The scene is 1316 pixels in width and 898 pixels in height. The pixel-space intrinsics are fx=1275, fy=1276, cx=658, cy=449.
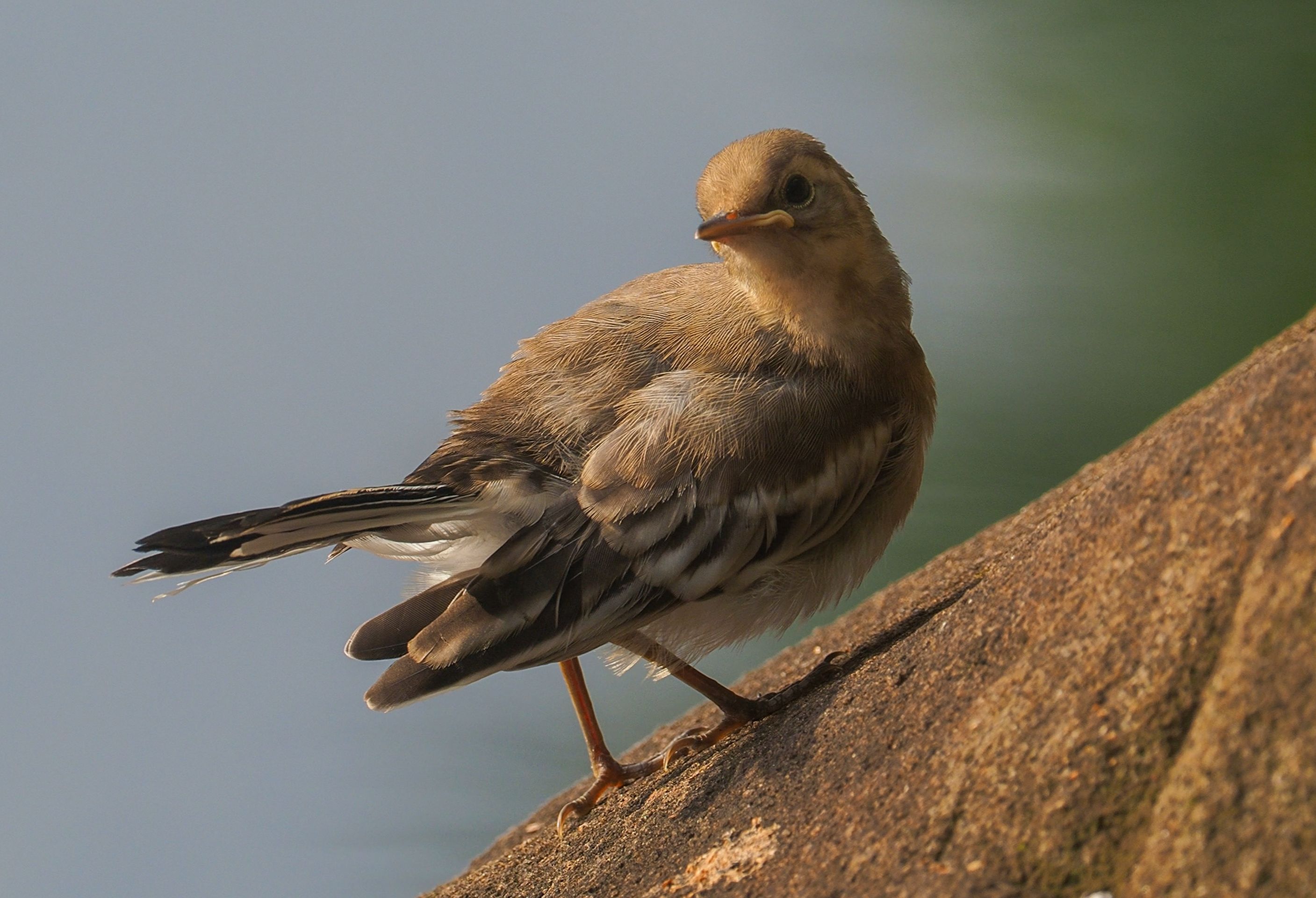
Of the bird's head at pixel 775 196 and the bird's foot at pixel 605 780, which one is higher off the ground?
the bird's head at pixel 775 196

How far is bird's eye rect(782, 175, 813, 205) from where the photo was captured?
3.61 meters

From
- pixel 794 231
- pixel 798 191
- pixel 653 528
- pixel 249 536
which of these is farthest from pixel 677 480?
pixel 249 536

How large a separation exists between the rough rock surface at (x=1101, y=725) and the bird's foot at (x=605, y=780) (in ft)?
2.66

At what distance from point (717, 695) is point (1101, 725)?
1751mm

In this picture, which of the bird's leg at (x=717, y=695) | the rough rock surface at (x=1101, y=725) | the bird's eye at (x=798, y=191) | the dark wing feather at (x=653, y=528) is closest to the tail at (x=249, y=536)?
the dark wing feather at (x=653, y=528)

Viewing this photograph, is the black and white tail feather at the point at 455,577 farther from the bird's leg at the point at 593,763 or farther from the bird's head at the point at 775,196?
the bird's head at the point at 775,196

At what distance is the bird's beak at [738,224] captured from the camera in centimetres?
345

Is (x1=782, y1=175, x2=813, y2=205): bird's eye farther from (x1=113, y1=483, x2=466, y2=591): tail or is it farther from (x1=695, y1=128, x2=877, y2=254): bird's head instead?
(x1=113, y1=483, x2=466, y2=591): tail

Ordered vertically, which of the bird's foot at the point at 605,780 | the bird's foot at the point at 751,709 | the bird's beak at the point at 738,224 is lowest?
the bird's foot at the point at 605,780

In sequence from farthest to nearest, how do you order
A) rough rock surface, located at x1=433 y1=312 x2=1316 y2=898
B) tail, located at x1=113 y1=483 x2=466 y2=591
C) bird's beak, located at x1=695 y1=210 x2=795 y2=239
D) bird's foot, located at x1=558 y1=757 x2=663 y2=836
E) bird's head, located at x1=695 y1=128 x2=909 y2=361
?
bird's foot, located at x1=558 y1=757 x2=663 y2=836 → bird's head, located at x1=695 y1=128 x2=909 y2=361 → bird's beak, located at x1=695 y1=210 x2=795 y2=239 → tail, located at x1=113 y1=483 x2=466 y2=591 → rough rock surface, located at x1=433 y1=312 x2=1316 y2=898

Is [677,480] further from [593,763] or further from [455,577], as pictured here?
[593,763]

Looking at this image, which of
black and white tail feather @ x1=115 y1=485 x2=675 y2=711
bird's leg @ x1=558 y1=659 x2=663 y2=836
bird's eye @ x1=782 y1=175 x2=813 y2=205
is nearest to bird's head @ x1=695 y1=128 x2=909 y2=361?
bird's eye @ x1=782 y1=175 x2=813 y2=205

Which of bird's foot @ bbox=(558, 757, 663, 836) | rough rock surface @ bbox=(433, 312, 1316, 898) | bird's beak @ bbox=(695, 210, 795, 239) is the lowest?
bird's foot @ bbox=(558, 757, 663, 836)

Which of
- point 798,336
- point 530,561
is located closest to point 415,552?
point 530,561
